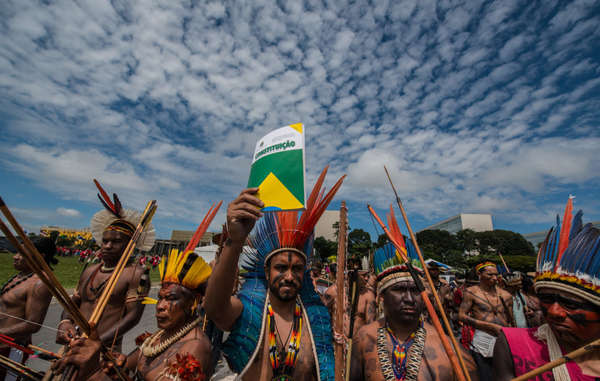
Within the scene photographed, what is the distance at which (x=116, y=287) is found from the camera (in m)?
3.21

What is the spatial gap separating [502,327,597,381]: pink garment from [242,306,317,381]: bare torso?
1441mm

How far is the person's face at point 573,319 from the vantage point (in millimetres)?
1554

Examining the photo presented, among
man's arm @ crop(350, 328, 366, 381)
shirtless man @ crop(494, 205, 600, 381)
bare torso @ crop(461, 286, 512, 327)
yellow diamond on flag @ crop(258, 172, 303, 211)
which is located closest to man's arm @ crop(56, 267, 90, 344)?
yellow diamond on flag @ crop(258, 172, 303, 211)

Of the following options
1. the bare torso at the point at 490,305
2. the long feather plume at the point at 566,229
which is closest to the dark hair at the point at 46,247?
the long feather plume at the point at 566,229

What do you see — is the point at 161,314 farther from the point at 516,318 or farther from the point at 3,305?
the point at 516,318

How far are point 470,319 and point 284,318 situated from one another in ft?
14.9

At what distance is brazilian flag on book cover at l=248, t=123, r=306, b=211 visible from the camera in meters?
1.65

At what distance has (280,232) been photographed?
2.51 meters

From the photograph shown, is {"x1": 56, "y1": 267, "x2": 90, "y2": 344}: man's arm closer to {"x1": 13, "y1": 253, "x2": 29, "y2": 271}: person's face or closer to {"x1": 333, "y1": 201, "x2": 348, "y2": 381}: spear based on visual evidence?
{"x1": 13, "y1": 253, "x2": 29, "y2": 271}: person's face

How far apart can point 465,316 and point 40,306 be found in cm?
688

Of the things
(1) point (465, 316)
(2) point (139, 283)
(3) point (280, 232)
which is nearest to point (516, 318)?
(1) point (465, 316)

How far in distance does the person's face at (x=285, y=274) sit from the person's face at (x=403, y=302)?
872mm

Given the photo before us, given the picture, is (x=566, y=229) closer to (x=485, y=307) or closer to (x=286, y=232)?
(x=286, y=232)

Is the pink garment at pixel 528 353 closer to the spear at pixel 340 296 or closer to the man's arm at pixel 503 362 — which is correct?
the man's arm at pixel 503 362
